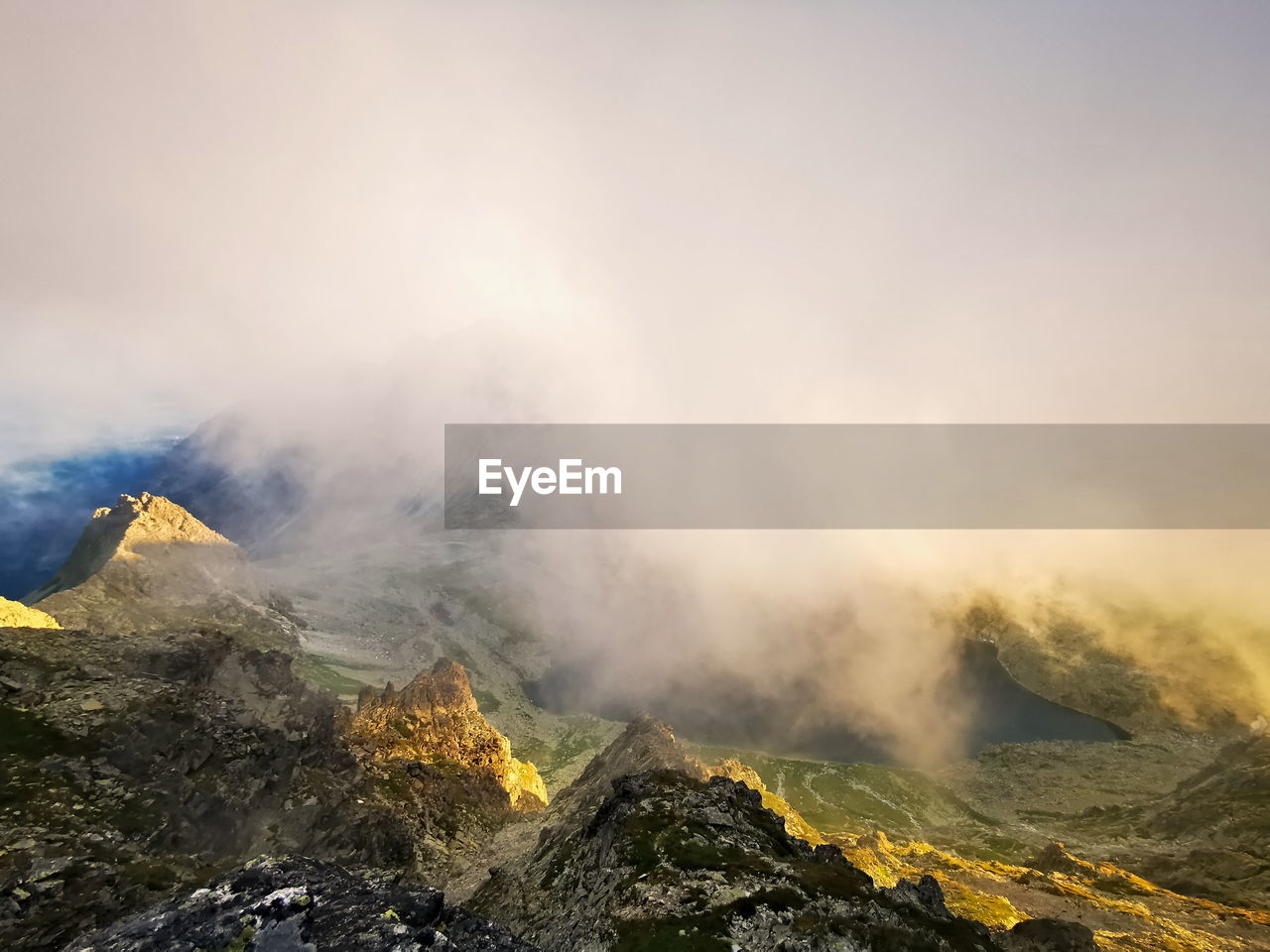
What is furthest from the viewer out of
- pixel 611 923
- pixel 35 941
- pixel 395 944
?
pixel 611 923

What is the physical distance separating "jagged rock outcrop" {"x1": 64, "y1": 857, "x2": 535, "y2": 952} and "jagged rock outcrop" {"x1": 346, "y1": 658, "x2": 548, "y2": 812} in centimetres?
8934

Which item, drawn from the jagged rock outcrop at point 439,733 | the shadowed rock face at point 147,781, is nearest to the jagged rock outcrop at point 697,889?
the shadowed rock face at point 147,781

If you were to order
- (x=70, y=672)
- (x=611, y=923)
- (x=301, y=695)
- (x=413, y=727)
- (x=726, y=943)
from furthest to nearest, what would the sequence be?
(x=413, y=727) → (x=301, y=695) → (x=70, y=672) → (x=611, y=923) → (x=726, y=943)

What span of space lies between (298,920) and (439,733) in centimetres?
11689

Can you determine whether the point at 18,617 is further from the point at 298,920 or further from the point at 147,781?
the point at 298,920

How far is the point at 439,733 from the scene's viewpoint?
139875 millimetres

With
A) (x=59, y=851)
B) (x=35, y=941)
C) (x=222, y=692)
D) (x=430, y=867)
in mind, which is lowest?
(x=430, y=867)

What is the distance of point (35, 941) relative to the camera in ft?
132

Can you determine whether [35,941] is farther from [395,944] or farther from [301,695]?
[301,695]

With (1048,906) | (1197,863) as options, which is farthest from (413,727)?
(1197,863)

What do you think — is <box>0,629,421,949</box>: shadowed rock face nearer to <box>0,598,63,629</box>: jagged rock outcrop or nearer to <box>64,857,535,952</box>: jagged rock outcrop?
<box>64,857,535,952</box>: jagged rock outcrop

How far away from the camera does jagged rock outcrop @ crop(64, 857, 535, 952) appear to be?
31672mm

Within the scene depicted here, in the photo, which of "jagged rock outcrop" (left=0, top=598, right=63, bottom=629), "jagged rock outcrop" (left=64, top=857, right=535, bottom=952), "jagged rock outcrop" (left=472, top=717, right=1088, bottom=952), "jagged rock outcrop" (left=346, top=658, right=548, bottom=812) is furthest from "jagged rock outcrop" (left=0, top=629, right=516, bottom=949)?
"jagged rock outcrop" (left=0, top=598, right=63, bottom=629)

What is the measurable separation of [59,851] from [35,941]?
343 inches
